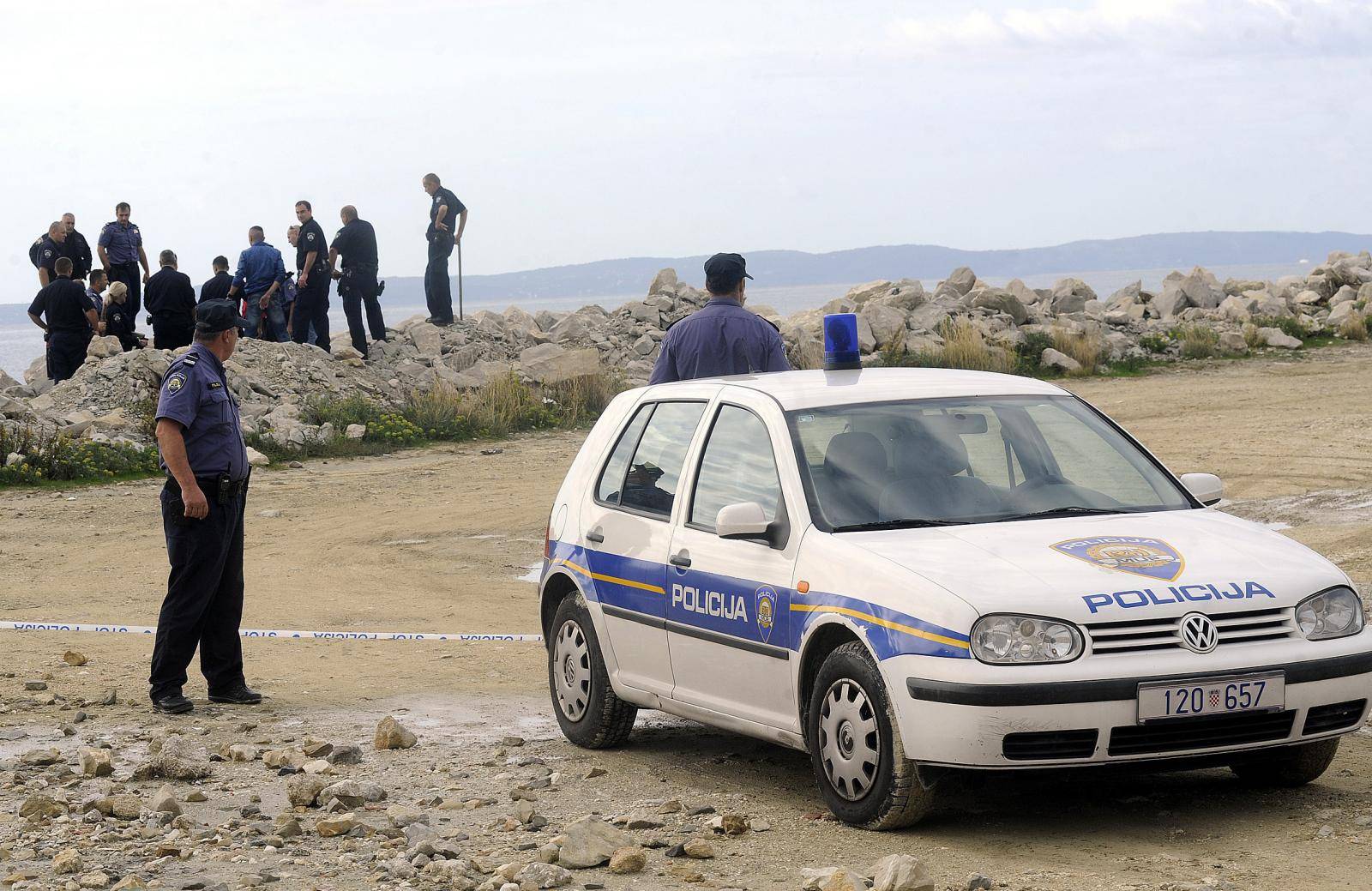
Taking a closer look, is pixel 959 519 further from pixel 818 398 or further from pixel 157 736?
pixel 157 736

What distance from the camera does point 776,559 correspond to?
6.21 metres

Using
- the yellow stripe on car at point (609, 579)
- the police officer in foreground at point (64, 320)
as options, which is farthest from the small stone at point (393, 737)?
the police officer in foreground at point (64, 320)

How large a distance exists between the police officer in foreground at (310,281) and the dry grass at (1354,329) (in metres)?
18.6

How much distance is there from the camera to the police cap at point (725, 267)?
9445 millimetres

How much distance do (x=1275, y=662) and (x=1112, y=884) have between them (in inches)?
38.7

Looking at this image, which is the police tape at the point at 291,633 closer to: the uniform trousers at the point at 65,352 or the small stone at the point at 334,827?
the small stone at the point at 334,827

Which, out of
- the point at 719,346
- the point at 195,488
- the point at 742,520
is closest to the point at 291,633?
the point at 195,488

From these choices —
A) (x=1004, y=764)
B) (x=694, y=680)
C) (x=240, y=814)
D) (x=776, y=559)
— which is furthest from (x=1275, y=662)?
(x=240, y=814)

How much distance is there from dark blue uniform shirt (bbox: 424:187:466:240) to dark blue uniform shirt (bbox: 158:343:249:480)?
16.5m

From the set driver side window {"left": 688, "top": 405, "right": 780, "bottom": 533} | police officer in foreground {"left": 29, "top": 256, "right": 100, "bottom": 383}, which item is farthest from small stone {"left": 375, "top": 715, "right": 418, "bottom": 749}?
police officer in foreground {"left": 29, "top": 256, "right": 100, "bottom": 383}

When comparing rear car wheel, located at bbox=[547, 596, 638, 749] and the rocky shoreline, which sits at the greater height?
the rocky shoreline

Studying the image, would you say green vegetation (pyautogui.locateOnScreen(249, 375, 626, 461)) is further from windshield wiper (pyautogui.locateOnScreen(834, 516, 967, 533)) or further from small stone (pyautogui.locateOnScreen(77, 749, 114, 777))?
windshield wiper (pyautogui.locateOnScreen(834, 516, 967, 533))

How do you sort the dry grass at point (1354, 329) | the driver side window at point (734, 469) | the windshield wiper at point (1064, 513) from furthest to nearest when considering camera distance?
the dry grass at point (1354, 329) < the driver side window at point (734, 469) < the windshield wiper at point (1064, 513)

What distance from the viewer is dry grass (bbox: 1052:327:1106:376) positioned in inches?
1137
